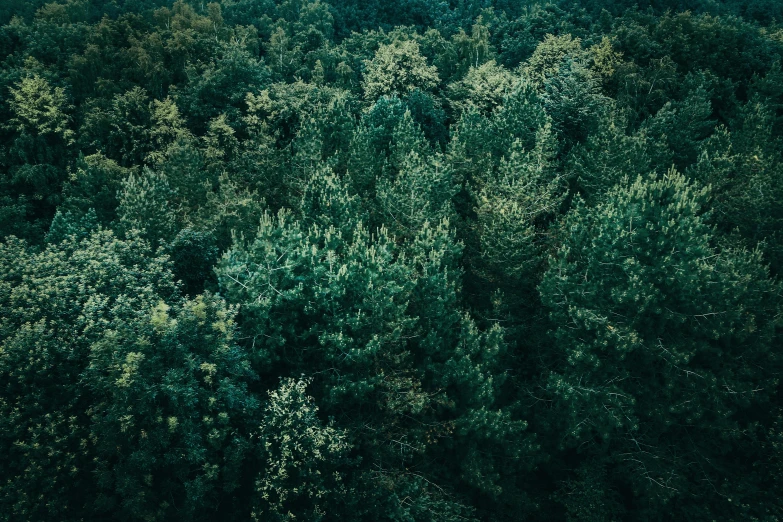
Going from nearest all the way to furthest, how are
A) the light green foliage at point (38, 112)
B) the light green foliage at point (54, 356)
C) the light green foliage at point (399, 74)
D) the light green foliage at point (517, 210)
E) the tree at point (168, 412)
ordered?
the light green foliage at point (54, 356)
the tree at point (168, 412)
the light green foliage at point (517, 210)
the light green foliage at point (38, 112)
the light green foliage at point (399, 74)

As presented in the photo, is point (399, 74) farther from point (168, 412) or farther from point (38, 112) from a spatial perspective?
point (168, 412)

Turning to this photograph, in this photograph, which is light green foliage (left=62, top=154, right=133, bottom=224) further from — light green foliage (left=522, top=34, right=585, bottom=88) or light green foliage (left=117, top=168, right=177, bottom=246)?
light green foliage (left=522, top=34, right=585, bottom=88)

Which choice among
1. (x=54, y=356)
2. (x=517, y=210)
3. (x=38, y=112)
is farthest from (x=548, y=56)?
(x=54, y=356)

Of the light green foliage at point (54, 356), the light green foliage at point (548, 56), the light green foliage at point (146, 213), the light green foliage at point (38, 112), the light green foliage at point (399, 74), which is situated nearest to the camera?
the light green foliage at point (54, 356)

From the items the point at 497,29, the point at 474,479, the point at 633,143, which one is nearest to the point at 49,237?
the point at 474,479

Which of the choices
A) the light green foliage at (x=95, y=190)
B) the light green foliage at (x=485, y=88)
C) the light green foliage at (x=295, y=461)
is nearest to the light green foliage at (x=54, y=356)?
the light green foliage at (x=295, y=461)

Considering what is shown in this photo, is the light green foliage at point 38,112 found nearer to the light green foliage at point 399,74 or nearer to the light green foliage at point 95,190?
the light green foliage at point 95,190

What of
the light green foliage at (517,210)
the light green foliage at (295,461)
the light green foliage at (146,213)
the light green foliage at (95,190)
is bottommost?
the light green foliage at (295,461)
